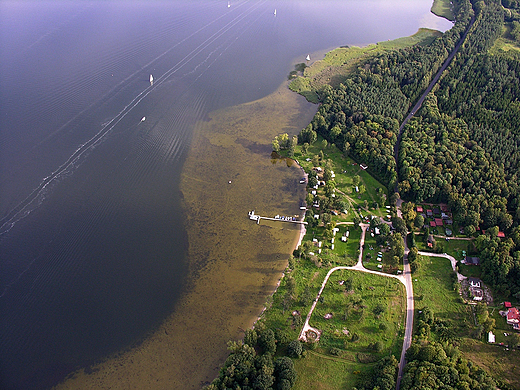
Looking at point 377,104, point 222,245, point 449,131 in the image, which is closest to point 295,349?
point 222,245

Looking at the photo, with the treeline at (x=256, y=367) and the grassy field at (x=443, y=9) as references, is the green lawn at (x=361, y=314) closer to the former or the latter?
the treeline at (x=256, y=367)

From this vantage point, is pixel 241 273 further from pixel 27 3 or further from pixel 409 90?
pixel 27 3

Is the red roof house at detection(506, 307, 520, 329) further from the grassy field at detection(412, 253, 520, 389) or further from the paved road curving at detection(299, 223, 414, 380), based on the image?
the paved road curving at detection(299, 223, 414, 380)

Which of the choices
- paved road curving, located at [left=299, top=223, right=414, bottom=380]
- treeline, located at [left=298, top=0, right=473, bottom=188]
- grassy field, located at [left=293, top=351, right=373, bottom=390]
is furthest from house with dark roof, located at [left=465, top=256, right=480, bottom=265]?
grassy field, located at [left=293, top=351, right=373, bottom=390]

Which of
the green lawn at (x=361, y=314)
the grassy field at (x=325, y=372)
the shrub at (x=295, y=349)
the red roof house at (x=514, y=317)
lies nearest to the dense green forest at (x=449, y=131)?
the red roof house at (x=514, y=317)

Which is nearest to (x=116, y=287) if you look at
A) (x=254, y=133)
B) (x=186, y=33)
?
(x=254, y=133)

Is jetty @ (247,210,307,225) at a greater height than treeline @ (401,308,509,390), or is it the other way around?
jetty @ (247,210,307,225)
